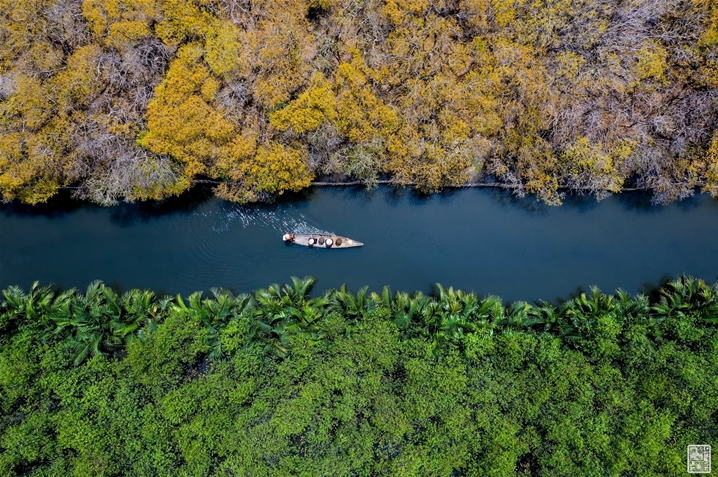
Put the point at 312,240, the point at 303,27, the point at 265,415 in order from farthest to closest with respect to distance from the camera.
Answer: the point at 312,240
the point at 303,27
the point at 265,415

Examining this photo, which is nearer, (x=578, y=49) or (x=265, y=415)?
(x=265, y=415)

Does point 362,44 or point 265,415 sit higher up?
point 362,44

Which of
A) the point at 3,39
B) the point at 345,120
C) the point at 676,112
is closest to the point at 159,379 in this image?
the point at 345,120

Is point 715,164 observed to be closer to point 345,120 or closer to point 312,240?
point 345,120

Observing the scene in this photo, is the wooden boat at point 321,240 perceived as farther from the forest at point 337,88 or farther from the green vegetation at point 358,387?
the green vegetation at point 358,387

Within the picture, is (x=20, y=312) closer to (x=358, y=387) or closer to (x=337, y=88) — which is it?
(x=358, y=387)
